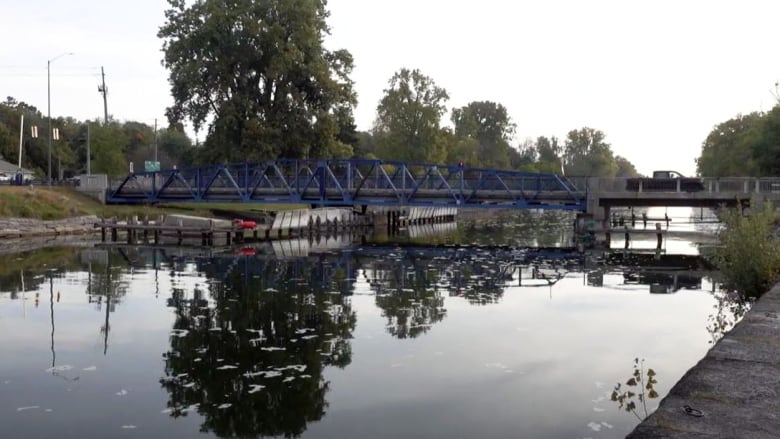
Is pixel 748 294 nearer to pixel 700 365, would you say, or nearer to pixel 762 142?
pixel 700 365

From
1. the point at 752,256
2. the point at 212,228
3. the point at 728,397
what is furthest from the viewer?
the point at 212,228

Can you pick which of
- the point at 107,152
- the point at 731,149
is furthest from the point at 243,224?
the point at 731,149

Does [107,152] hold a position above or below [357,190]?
above

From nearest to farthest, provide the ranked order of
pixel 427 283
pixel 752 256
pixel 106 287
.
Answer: pixel 752 256 < pixel 106 287 < pixel 427 283

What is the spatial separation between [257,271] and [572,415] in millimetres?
20889

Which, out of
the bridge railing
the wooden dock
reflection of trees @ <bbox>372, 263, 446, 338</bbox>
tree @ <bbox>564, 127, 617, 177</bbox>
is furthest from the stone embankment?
tree @ <bbox>564, 127, 617, 177</bbox>

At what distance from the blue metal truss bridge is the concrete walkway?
39.4 meters

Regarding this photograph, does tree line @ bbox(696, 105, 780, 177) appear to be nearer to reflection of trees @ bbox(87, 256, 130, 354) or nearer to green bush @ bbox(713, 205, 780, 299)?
green bush @ bbox(713, 205, 780, 299)

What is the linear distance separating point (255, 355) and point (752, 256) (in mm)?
13641

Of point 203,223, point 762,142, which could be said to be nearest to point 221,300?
point 203,223

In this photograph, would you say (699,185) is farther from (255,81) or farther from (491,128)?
(491,128)

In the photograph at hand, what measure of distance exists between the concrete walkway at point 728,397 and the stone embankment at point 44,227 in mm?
43452

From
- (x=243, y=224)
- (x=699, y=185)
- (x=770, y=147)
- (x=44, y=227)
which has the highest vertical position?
(x=770, y=147)

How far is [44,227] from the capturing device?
4809 centimetres
